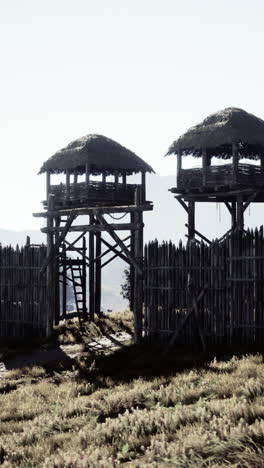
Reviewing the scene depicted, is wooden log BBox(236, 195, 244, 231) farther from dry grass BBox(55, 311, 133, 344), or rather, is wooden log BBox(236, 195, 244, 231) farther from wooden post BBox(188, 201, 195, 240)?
dry grass BBox(55, 311, 133, 344)

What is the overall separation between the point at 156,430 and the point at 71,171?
942 inches

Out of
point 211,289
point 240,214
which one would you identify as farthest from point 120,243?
point 240,214

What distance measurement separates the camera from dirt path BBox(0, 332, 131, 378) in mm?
16312

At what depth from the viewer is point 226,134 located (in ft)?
84.0

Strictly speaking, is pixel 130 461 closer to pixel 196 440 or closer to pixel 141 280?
pixel 196 440

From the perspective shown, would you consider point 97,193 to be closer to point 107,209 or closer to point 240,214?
point 240,214

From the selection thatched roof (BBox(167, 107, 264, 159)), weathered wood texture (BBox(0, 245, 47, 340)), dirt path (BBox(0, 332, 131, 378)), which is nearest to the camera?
dirt path (BBox(0, 332, 131, 378))

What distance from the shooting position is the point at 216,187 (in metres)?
25.1

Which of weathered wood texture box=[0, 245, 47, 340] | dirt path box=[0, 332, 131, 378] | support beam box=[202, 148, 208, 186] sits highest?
support beam box=[202, 148, 208, 186]

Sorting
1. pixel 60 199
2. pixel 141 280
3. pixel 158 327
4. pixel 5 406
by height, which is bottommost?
pixel 5 406

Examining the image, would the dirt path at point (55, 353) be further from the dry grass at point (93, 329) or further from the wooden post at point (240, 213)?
the wooden post at point (240, 213)

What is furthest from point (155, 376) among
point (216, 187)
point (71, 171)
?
point (71, 171)

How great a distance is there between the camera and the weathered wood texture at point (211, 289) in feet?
45.4

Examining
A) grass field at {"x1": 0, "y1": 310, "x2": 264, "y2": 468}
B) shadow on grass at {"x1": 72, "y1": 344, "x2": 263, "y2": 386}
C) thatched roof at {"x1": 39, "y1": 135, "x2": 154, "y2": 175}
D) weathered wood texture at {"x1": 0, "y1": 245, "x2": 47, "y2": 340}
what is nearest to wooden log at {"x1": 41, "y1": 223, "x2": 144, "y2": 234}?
weathered wood texture at {"x1": 0, "y1": 245, "x2": 47, "y2": 340}
